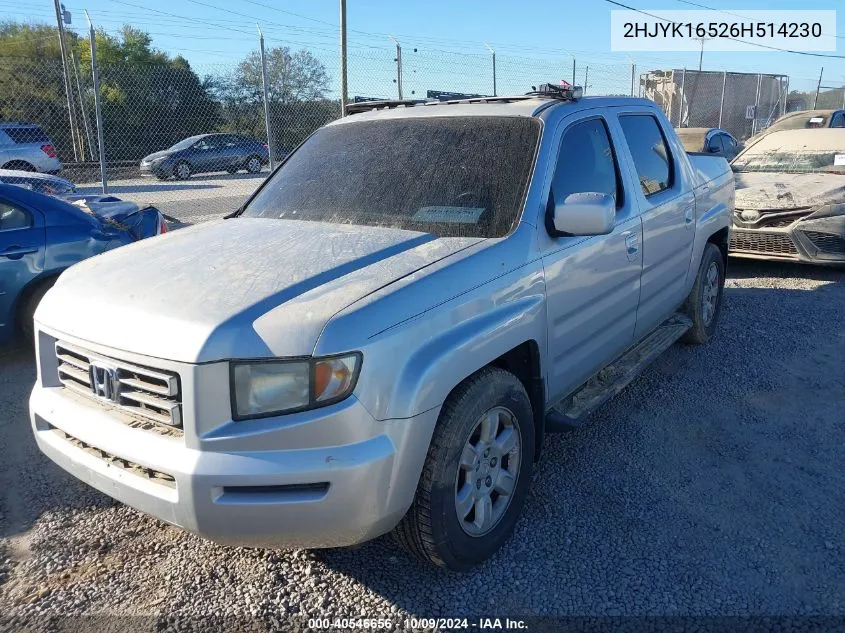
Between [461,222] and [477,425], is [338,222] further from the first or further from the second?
[477,425]

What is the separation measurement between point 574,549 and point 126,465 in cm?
184

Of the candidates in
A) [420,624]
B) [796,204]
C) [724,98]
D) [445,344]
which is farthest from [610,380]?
[724,98]

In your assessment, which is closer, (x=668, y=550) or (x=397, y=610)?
(x=397, y=610)

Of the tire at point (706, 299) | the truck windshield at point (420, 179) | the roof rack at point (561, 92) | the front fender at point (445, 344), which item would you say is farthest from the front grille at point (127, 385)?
the tire at point (706, 299)

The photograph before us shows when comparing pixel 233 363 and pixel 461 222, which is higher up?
pixel 461 222

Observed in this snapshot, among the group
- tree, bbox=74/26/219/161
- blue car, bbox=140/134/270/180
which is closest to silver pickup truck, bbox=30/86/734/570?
tree, bbox=74/26/219/161

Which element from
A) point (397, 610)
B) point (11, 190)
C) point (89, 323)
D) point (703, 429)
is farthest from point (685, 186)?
point (11, 190)

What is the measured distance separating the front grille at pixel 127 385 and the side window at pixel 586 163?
6.48ft

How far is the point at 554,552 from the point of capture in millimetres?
2986

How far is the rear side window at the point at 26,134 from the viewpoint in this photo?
53.9ft

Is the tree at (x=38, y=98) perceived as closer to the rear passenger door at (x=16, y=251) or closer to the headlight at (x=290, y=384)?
the rear passenger door at (x=16, y=251)

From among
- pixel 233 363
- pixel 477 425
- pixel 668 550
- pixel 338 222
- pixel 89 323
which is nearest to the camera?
pixel 233 363

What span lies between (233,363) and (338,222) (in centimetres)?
132

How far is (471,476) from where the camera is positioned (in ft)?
9.07
